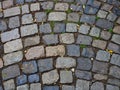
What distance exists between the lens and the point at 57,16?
470cm

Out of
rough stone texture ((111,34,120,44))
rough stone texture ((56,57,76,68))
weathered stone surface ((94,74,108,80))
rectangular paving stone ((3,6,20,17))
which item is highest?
rectangular paving stone ((3,6,20,17))

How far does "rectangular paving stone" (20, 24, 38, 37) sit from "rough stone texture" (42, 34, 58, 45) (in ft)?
0.73

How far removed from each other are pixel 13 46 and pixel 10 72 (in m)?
0.48

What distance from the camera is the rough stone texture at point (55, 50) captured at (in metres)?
4.20

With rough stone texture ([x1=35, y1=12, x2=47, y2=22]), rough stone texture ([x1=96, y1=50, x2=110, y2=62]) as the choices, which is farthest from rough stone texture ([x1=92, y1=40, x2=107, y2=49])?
rough stone texture ([x1=35, y1=12, x2=47, y2=22])

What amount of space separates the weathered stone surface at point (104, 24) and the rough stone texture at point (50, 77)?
1.19 meters

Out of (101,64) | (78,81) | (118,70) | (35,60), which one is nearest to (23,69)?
(35,60)

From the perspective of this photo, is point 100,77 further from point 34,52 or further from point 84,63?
point 34,52

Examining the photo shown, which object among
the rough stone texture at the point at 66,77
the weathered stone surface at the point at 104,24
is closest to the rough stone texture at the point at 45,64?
Result: the rough stone texture at the point at 66,77

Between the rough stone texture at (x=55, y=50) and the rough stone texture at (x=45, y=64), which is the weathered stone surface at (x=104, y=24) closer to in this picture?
the rough stone texture at (x=55, y=50)

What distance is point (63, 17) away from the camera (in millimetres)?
4680

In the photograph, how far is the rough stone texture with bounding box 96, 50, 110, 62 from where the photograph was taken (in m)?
4.14

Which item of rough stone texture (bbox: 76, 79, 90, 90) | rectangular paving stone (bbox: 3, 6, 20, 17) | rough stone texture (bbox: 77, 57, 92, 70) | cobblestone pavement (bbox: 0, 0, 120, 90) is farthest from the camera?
rectangular paving stone (bbox: 3, 6, 20, 17)

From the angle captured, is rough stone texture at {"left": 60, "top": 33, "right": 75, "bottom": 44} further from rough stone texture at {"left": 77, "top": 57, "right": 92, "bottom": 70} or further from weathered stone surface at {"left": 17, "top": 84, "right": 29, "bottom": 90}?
weathered stone surface at {"left": 17, "top": 84, "right": 29, "bottom": 90}
